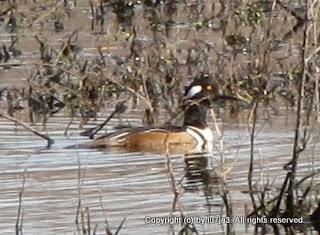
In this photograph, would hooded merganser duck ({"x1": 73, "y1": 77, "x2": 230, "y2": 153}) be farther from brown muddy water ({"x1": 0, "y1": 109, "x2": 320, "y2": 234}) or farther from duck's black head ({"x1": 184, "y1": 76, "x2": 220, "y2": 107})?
brown muddy water ({"x1": 0, "y1": 109, "x2": 320, "y2": 234})

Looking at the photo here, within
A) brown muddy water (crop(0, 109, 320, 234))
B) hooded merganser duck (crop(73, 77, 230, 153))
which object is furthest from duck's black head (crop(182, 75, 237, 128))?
brown muddy water (crop(0, 109, 320, 234))

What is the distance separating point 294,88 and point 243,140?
1704 millimetres

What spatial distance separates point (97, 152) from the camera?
10.9 m

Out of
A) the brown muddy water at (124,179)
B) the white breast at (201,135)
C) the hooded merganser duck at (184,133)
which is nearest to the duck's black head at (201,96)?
the hooded merganser duck at (184,133)

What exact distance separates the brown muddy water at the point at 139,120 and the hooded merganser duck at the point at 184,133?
6.6 inches

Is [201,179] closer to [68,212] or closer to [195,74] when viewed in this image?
[68,212]

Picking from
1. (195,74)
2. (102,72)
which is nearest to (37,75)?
(102,72)

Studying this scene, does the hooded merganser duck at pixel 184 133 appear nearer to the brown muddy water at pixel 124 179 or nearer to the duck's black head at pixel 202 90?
the duck's black head at pixel 202 90

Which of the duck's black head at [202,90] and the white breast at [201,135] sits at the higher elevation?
the duck's black head at [202,90]

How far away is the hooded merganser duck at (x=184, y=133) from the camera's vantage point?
11141 mm

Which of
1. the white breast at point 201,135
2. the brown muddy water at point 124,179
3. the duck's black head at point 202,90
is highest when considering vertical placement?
the duck's black head at point 202,90

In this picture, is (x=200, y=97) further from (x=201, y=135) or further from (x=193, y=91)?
(x=201, y=135)

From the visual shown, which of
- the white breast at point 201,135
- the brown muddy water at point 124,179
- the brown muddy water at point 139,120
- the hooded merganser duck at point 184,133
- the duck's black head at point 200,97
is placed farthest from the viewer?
the duck's black head at point 200,97

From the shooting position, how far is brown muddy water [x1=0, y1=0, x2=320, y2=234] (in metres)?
8.40
